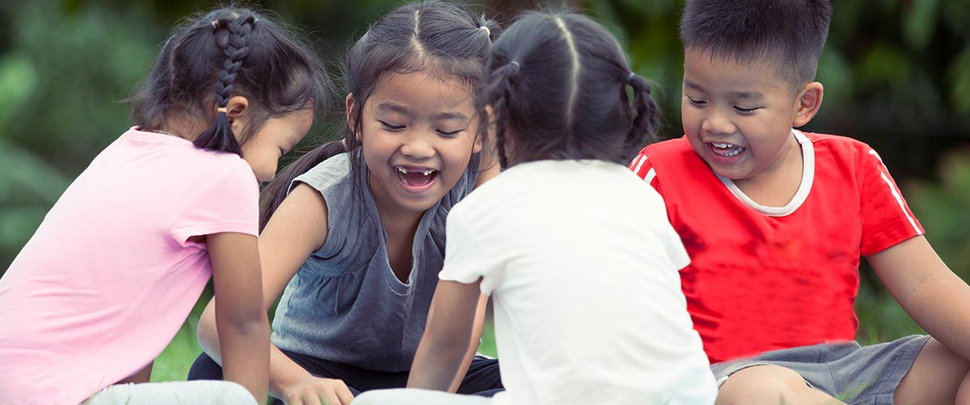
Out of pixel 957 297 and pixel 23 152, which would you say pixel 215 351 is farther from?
pixel 23 152

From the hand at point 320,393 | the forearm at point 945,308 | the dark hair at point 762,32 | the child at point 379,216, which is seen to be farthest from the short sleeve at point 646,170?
the hand at point 320,393

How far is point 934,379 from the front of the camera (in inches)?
96.3

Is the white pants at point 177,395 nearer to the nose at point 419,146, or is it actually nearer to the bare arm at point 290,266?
the bare arm at point 290,266

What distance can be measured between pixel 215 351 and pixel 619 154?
1.09 m

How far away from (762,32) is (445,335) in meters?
1.01

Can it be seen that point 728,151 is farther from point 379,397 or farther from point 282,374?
point 282,374

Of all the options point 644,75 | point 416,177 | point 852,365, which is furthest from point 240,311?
point 644,75

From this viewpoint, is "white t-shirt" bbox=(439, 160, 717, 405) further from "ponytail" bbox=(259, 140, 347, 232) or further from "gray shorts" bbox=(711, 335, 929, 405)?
"ponytail" bbox=(259, 140, 347, 232)

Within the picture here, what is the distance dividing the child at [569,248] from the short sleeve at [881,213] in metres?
0.68

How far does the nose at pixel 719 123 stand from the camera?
2.42 m

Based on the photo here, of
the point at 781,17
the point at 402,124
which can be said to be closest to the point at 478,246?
the point at 402,124

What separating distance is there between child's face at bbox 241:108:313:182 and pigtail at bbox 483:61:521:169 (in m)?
0.61

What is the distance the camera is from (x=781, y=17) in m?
2.49

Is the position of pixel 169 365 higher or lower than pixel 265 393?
lower
